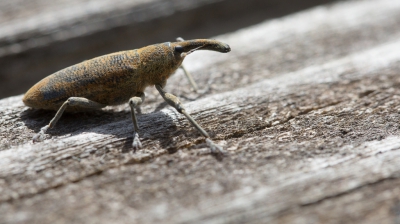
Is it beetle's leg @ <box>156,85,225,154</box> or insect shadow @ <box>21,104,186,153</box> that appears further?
insect shadow @ <box>21,104,186,153</box>

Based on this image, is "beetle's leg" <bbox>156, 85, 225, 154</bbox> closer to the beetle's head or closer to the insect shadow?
the insect shadow

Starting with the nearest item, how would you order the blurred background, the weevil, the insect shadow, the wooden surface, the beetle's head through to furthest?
the wooden surface < the insect shadow < the weevil < the beetle's head < the blurred background

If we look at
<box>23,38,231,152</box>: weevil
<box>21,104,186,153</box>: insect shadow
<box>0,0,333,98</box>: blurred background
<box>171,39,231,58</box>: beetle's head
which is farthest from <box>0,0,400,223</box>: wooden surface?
<box>0,0,333,98</box>: blurred background


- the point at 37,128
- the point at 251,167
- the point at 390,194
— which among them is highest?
the point at 37,128

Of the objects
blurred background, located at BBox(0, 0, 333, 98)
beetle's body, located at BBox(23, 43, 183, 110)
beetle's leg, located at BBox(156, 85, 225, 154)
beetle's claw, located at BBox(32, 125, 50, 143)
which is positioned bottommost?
beetle's leg, located at BBox(156, 85, 225, 154)

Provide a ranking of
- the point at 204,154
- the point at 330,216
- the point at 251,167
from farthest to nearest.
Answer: the point at 204,154 → the point at 251,167 → the point at 330,216

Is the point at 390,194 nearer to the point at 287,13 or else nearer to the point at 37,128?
the point at 37,128

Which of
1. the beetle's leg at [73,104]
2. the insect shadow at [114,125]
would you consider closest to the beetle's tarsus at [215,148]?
the insect shadow at [114,125]

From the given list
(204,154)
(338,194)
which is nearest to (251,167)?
(204,154)
